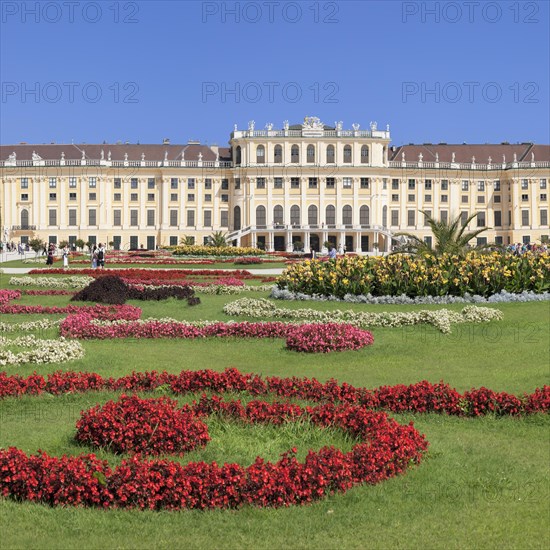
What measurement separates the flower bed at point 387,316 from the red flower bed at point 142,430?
8.34m

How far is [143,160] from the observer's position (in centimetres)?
7844

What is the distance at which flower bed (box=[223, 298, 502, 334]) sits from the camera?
49.7ft

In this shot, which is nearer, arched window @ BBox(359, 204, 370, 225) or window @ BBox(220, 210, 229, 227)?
arched window @ BBox(359, 204, 370, 225)

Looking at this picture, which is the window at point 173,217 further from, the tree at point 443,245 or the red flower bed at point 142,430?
the red flower bed at point 142,430

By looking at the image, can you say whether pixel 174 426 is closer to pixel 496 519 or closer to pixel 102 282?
pixel 496 519

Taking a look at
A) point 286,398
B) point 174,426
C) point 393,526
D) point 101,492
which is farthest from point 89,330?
point 393,526

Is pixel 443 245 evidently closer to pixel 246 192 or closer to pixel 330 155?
pixel 246 192

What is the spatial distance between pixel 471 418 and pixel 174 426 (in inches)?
136

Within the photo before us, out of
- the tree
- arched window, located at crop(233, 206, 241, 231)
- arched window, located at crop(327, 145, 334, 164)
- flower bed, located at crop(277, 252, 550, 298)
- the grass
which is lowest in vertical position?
the grass

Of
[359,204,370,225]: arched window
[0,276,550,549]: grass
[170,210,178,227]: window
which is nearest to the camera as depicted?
[0,276,550,549]: grass

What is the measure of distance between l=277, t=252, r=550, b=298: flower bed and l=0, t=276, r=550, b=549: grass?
649 centimetres

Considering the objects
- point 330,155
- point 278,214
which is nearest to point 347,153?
point 330,155

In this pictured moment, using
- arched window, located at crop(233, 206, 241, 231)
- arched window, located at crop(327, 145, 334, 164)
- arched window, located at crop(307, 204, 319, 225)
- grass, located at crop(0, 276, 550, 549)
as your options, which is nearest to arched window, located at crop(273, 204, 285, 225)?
arched window, located at crop(307, 204, 319, 225)

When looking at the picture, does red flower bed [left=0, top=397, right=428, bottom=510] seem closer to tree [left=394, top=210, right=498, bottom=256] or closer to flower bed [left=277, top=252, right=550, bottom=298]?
flower bed [left=277, top=252, right=550, bottom=298]
